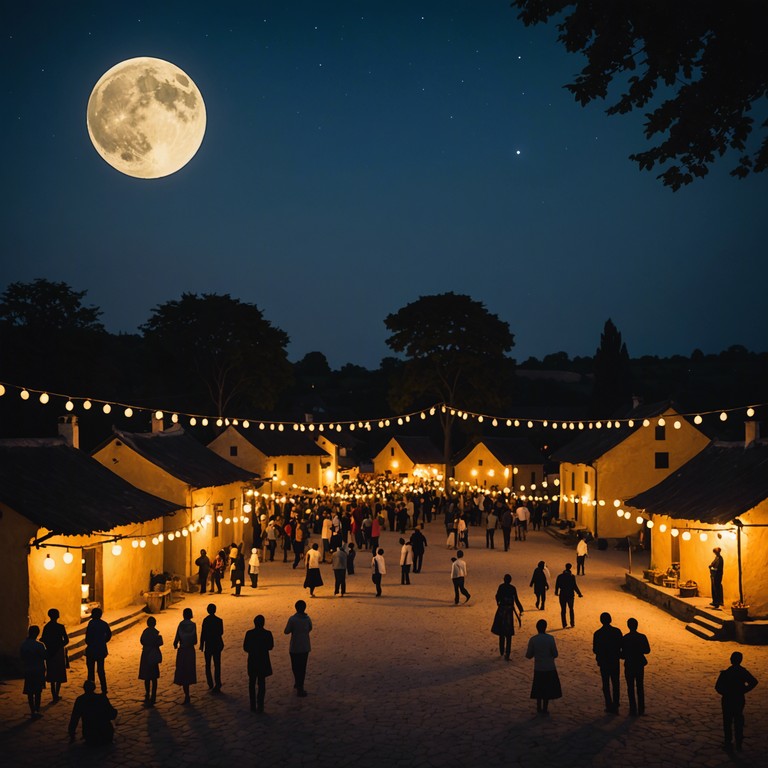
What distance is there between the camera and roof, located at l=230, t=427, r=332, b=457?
181ft

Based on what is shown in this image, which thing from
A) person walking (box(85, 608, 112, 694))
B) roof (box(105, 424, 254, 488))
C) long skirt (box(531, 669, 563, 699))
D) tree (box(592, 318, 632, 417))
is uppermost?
tree (box(592, 318, 632, 417))

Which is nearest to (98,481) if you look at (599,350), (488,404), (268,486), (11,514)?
(11,514)

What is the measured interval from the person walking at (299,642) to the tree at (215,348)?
39683mm

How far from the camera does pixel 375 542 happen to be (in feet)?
96.4

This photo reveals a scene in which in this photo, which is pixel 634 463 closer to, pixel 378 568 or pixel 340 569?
pixel 378 568

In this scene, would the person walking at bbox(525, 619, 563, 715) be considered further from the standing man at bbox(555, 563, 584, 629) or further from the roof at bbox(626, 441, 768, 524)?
the roof at bbox(626, 441, 768, 524)

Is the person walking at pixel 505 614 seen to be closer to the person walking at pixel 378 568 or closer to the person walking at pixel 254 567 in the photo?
the person walking at pixel 378 568

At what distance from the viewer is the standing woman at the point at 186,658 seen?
500 inches

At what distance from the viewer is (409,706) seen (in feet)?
40.7

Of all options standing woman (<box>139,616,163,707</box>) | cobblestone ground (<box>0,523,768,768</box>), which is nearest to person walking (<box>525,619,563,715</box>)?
cobblestone ground (<box>0,523,768,768</box>)

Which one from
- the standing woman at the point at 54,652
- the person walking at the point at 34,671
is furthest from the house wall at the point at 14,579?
the person walking at the point at 34,671

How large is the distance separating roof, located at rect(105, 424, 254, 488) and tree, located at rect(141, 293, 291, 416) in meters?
21.4

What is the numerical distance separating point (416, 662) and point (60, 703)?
6.59 m

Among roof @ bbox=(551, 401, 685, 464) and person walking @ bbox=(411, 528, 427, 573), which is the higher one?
roof @ bbox=(551, 401, 685, 464)
